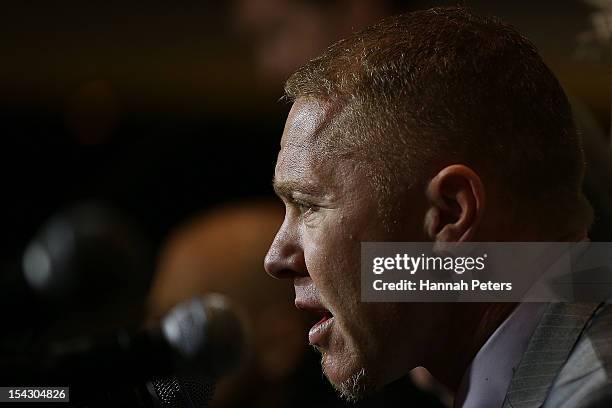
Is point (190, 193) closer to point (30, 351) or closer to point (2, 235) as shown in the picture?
point (2, 235)

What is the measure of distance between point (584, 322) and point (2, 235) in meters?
1.19

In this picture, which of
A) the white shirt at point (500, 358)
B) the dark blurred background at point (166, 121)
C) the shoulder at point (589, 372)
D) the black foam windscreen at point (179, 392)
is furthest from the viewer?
the dark blurred background at point (166, 121)

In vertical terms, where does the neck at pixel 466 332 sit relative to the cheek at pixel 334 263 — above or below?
below

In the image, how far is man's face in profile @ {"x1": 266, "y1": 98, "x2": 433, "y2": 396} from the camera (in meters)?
1.07

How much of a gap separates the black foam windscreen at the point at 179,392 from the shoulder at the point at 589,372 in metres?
0.39

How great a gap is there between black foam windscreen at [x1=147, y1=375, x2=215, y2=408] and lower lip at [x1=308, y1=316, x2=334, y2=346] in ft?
0.54

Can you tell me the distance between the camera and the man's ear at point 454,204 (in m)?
1.02

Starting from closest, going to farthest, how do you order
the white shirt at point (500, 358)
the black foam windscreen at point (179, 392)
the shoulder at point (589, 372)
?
the shoulder at point (589, 372) < the white shirt at point (500, 358) < the black foam windscreen at point (179, 392)

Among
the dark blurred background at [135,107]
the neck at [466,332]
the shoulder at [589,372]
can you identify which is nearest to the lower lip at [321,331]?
the neck at [466,332]

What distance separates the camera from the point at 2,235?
75.4 inches

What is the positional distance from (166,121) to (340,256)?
3.49 ft

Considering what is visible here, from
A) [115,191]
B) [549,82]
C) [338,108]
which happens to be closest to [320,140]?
Answer: [338,108]

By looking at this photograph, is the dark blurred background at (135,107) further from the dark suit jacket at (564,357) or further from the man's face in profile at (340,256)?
the dark suit jacket at (564,357)

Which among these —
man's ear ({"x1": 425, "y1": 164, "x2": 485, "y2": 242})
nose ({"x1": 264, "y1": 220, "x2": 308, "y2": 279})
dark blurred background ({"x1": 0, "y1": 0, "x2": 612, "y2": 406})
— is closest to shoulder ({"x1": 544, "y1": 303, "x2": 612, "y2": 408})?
man's ear ({"x1": 425, "y1": 164, "x2": 485, "y2": 242})
